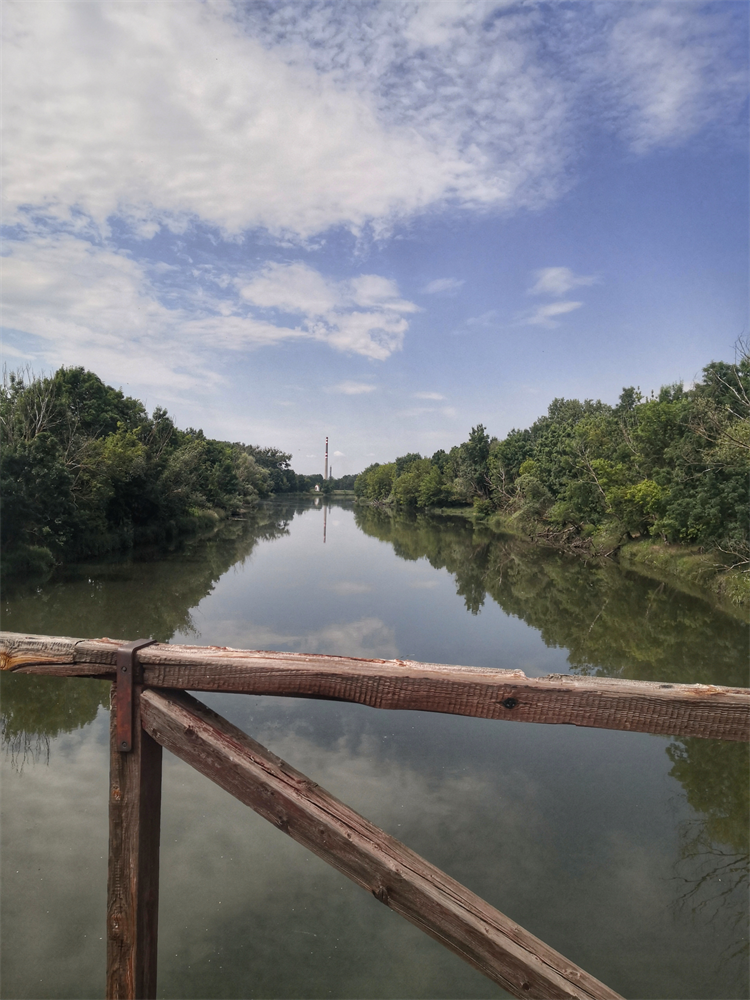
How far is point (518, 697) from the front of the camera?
181 centimetres

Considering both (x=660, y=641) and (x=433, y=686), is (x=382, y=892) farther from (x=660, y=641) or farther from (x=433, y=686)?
(x=660, y=641)

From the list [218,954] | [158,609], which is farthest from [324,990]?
[158,609]

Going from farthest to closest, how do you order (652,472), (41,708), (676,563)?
(652,472) → (676,563) → (41,708)

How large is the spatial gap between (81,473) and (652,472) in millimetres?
24671

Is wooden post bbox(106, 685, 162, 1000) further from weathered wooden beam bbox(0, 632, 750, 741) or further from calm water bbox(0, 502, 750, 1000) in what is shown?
calm water bbox(0, 502, 750, 1000)

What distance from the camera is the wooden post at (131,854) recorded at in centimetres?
197

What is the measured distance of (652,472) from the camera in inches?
1189

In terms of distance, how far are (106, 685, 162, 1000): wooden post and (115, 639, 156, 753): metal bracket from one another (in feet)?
0.04

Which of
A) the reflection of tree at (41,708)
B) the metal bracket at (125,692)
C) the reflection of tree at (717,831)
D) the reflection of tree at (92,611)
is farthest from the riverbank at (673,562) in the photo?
the metal bracket at (125,692)

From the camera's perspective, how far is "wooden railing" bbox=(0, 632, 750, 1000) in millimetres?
1750

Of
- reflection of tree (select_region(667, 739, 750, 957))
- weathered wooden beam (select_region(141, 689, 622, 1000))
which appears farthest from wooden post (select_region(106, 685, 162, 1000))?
reflection of tree (select_region(667, 739, 750, 957))

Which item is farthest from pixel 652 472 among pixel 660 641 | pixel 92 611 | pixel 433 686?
Answer: pixel 433 686

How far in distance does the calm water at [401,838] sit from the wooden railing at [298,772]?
275cm

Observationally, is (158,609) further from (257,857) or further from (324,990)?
(324,990)
